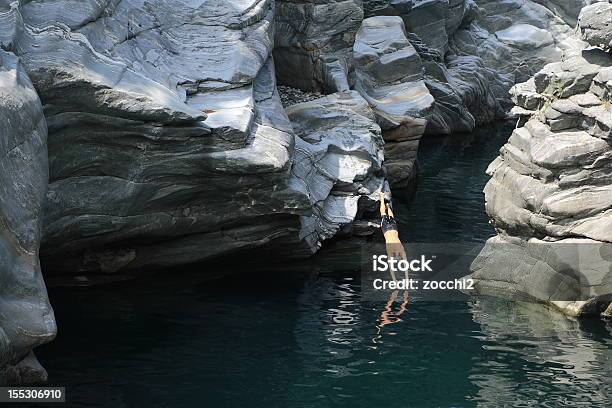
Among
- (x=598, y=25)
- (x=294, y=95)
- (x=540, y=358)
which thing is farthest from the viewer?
(x=294, y=95)

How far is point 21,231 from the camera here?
1609cm

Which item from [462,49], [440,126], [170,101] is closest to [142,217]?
[170,101]

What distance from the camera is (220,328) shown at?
22.4m

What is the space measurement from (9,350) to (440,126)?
1586 inches

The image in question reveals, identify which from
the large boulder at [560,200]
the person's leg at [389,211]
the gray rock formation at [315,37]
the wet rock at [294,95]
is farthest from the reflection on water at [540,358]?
the gray rock formation at [315,37]

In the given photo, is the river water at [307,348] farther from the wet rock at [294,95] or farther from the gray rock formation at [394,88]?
the gray rock formation at [394,88]

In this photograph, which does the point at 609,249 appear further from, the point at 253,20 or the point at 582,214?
the point at 253,20

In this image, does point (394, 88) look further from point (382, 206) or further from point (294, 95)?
point (382, 206)

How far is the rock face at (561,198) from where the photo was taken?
23656mm

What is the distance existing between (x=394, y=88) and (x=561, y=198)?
18857mm

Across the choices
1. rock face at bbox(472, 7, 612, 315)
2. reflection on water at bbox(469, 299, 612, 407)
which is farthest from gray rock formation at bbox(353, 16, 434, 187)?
reflection on water at bbox(469, 299, 612, 407)

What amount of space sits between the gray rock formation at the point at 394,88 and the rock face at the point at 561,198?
40.4 ft

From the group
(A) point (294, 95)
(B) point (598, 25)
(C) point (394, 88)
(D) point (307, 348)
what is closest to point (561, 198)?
(B) point (598, 25)

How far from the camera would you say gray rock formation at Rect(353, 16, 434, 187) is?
39281 mm
